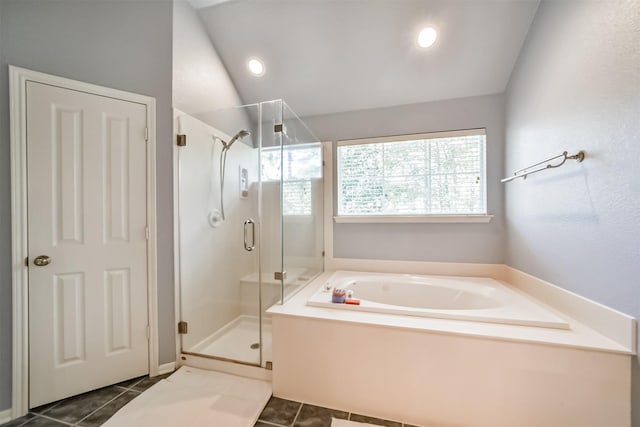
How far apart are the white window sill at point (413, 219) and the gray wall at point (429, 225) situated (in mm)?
54

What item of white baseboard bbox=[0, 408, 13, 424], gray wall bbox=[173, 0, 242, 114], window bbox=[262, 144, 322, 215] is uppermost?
gray wall bbox=[173, 0, 242, 114]

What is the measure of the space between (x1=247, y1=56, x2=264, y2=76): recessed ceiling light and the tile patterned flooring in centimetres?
263

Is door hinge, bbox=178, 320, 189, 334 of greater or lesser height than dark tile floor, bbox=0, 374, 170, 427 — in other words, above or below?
above

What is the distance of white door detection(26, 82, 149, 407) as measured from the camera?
56.5 inches

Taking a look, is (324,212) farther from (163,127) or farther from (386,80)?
(163,127)

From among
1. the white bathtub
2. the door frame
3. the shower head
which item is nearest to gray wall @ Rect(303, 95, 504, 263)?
the white bathtub

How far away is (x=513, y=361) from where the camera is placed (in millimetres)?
1198

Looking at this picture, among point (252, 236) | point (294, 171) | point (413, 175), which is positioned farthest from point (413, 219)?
point (252, 236)

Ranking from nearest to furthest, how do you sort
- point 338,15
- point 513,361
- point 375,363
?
point 513,361
point 375,363
point 338,15

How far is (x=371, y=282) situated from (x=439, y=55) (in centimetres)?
201

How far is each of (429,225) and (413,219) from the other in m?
0.16

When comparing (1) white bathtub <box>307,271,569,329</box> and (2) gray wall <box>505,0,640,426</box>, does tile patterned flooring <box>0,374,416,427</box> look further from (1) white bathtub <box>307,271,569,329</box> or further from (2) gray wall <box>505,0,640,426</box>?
(2) gray wall <box>505,0,640,426</box>

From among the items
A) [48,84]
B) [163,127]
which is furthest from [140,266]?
[48,84]

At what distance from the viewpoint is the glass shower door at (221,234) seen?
6.26ft
